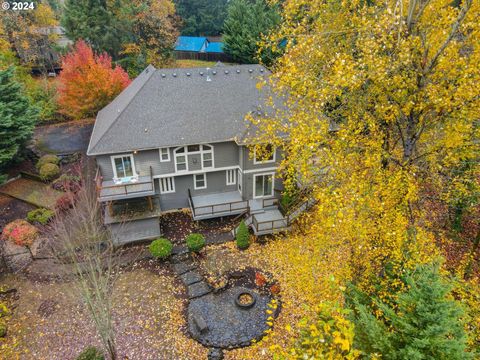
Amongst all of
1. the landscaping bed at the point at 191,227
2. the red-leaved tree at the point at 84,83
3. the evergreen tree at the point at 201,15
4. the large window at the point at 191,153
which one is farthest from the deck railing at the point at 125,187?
the evergreen tree at the point at 201,15

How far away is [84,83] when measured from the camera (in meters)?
28.0

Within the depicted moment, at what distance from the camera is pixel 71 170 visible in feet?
87.2

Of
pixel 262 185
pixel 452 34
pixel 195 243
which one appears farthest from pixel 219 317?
pixel 452 34

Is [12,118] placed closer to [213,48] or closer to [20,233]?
[20,233]

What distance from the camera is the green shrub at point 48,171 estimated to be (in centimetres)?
2538

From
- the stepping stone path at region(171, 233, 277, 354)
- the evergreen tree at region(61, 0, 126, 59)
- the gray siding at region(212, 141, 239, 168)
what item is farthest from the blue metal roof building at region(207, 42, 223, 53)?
the stepping stone path at region(171, 233, 277, 354)

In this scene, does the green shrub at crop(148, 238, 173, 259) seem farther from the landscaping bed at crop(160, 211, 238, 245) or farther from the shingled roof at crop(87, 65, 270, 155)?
the shingled roof at crop(87, 65, 270, 155)

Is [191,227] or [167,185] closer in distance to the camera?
[191,227]

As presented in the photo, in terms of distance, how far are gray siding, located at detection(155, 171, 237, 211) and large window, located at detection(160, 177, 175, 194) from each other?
0.24 m

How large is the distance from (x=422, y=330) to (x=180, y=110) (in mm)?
18905

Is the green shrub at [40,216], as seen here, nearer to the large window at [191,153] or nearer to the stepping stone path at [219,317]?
the large window at [191,153]

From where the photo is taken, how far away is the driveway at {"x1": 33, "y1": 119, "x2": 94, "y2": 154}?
30.3m

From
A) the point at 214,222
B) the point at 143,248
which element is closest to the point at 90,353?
the point at 143,248

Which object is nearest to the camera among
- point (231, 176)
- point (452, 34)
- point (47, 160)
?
point (452, 34)
